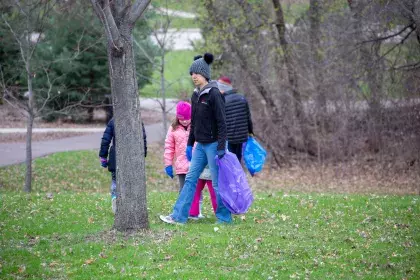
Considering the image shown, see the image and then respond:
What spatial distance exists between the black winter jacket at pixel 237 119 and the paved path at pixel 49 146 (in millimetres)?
8126

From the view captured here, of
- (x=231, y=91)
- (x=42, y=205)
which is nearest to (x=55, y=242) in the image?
(x=42, y=205)

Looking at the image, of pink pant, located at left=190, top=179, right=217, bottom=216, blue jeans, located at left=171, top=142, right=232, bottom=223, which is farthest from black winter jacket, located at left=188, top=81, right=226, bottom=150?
pink pant, located at left=190, top=179, right=217, bottom=216

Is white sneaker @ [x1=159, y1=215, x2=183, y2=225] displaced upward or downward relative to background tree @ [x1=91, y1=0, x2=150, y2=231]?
downward

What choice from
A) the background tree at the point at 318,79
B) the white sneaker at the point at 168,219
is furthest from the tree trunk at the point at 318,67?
the white sneaker at the point at 168,219

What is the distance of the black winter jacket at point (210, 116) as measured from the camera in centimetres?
837

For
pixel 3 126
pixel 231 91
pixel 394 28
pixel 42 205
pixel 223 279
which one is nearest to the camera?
pixel 223 279

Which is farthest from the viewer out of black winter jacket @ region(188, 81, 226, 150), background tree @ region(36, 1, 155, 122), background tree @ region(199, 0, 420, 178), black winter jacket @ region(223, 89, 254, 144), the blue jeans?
background tree @ region(36, 1, 155, 122)

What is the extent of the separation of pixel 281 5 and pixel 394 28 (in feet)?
14.4

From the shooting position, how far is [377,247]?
738 cm

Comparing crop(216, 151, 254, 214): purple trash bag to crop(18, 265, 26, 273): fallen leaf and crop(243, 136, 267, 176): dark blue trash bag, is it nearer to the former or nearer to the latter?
crop(243, 136, 267, 176): dark blue trash bag

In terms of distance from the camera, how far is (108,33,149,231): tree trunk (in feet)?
25.2

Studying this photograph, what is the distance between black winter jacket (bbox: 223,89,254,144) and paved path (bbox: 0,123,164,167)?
8.13 m

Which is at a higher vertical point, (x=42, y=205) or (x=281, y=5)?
(x=281, y=5)

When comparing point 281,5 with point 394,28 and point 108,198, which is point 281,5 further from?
point 108,198
